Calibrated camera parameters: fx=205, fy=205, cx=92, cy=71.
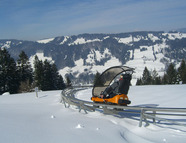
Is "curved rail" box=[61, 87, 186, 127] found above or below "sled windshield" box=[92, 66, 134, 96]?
below

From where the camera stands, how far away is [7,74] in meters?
41.5

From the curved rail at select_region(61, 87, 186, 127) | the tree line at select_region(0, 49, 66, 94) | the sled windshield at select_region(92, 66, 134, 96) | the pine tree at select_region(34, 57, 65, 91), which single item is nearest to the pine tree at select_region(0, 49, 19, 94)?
the tree line at select_region(0, 49, 66, 94)

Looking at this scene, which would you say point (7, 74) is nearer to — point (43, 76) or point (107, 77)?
point (43, 76)

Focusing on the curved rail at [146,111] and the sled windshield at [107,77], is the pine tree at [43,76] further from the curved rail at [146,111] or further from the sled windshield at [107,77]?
the sled windshield at [107,77]

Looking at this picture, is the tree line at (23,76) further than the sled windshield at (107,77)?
Yes

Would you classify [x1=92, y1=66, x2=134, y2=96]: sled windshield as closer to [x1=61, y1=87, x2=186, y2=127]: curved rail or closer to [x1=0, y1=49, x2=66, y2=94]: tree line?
[x1=61, y1=87, x2=186, y2=127]: curved rail

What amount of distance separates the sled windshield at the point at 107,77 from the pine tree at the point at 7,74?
1375 inches

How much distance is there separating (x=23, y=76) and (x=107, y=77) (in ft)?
138

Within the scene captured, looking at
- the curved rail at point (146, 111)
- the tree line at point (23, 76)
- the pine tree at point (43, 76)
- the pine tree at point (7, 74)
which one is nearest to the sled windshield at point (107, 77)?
the curved rail at point (146, 111)

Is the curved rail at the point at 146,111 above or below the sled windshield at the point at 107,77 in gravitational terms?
below

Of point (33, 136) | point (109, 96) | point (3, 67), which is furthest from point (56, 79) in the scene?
point (33, 136)

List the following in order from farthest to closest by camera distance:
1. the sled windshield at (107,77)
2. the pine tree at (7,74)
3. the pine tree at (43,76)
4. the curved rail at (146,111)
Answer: the pine tree at (43,76), the pine tree at (7,74), the sled windshield at (107,77), the curved rail at (146,111)

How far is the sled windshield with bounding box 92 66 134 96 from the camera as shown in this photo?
974cm

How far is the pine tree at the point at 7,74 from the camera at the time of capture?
41.0 m
